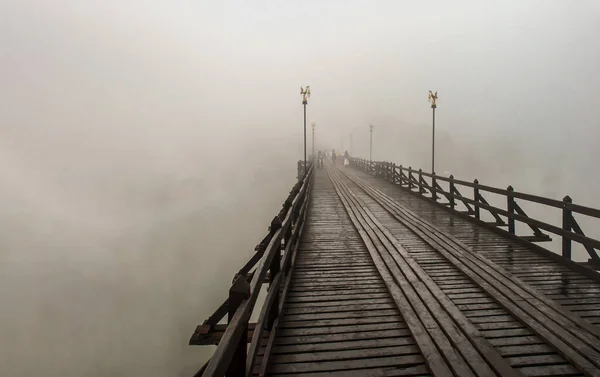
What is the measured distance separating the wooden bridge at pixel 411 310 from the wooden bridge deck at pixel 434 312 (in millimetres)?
17

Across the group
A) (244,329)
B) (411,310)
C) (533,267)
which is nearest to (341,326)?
(411,310)

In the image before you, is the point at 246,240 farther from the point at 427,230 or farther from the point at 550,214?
the point at 550,214

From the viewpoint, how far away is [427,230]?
32.8 ft

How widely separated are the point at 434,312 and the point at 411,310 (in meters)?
0.30

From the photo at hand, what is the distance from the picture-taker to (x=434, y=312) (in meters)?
4.67

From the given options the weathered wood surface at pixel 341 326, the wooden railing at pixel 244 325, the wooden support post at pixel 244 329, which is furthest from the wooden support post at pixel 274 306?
the wooden support post at pixel 244 329

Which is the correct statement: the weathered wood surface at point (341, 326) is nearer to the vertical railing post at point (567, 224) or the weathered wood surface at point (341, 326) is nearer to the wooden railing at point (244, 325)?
the wooden railing at point (244, 325)

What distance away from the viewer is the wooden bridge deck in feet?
11.6

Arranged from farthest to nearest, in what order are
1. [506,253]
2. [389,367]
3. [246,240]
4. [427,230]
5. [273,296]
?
[246,240] < [427,230] < [506,253] < [273,296] < [389,367]

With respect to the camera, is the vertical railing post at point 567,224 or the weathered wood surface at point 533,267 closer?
the weathered wood surface at point 533,267

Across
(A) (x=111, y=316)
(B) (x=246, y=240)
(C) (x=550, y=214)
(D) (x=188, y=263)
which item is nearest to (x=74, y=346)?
(A) (x=111, y=316)

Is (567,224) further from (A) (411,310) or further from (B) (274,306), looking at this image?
(B) (274,306)

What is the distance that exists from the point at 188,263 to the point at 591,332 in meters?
101

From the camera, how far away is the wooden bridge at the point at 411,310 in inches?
134
